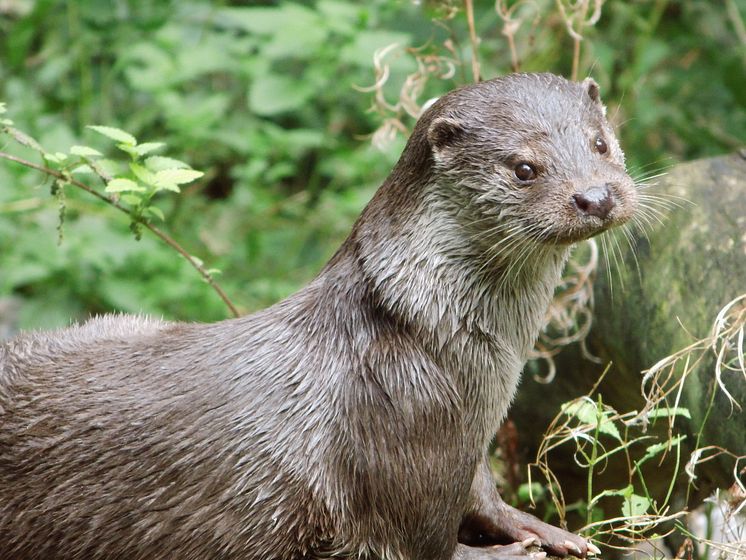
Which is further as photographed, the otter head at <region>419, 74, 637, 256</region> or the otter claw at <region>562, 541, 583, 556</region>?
the otter claw at <region>562, 541, 583, 556</region>

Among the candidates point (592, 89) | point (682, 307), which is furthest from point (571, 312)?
point (592, 89)

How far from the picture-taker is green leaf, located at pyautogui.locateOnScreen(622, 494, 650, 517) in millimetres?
2984

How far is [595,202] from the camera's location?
2641 mm

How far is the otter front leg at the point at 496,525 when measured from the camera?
3.13m

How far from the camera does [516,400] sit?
4.34 meters

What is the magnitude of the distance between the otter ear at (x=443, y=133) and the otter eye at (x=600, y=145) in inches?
14.4

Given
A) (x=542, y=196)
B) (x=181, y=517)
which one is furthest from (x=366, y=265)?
(x=181, y=517)

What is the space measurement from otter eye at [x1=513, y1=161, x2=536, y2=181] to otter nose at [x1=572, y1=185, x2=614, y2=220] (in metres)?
0.15

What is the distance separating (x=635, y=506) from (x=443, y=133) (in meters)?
1.20

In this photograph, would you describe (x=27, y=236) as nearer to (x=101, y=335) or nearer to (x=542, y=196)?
(x=101, y=335)

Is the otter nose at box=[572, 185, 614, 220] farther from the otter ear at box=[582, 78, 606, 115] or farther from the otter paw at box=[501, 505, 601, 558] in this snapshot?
the otter paw at box=[501, 505, 601, 558]

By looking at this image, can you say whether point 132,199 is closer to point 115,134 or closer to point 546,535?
point 115,134

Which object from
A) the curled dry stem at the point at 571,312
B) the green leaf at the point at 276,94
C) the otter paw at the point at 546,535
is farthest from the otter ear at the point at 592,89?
the green leaf at the point at 276,94

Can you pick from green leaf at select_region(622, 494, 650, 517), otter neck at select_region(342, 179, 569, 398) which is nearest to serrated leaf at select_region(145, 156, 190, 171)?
otter neck at select_region(342, 179, 569, 398)
